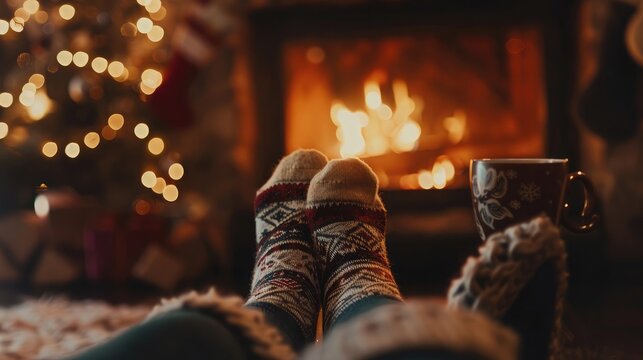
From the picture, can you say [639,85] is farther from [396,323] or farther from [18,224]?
[396,323]

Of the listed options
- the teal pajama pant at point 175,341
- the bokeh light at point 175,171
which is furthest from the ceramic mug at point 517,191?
the bokeh light at point 175,171

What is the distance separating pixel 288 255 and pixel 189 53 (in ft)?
4.89

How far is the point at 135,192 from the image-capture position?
264cm

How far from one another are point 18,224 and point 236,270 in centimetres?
64

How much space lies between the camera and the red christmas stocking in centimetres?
254

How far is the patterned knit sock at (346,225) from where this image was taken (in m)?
1.11

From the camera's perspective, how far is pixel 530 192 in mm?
831

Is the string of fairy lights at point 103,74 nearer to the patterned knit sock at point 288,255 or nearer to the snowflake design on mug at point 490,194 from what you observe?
the patterned knit sock at point 288,255

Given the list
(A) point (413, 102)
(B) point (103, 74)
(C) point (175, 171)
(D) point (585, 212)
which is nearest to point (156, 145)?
(C) point (175, 171)

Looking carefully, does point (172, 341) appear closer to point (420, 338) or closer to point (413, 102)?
point (420, 338)

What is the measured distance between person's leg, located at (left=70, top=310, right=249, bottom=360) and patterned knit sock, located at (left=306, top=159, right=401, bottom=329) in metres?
0.43

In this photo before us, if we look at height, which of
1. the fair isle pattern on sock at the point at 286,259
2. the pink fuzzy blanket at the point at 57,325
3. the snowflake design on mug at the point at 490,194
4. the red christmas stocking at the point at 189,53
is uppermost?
the red christmas stocking at the point at 189,53

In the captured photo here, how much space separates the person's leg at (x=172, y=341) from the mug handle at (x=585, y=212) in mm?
409

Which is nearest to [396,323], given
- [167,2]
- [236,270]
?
[236,270]
